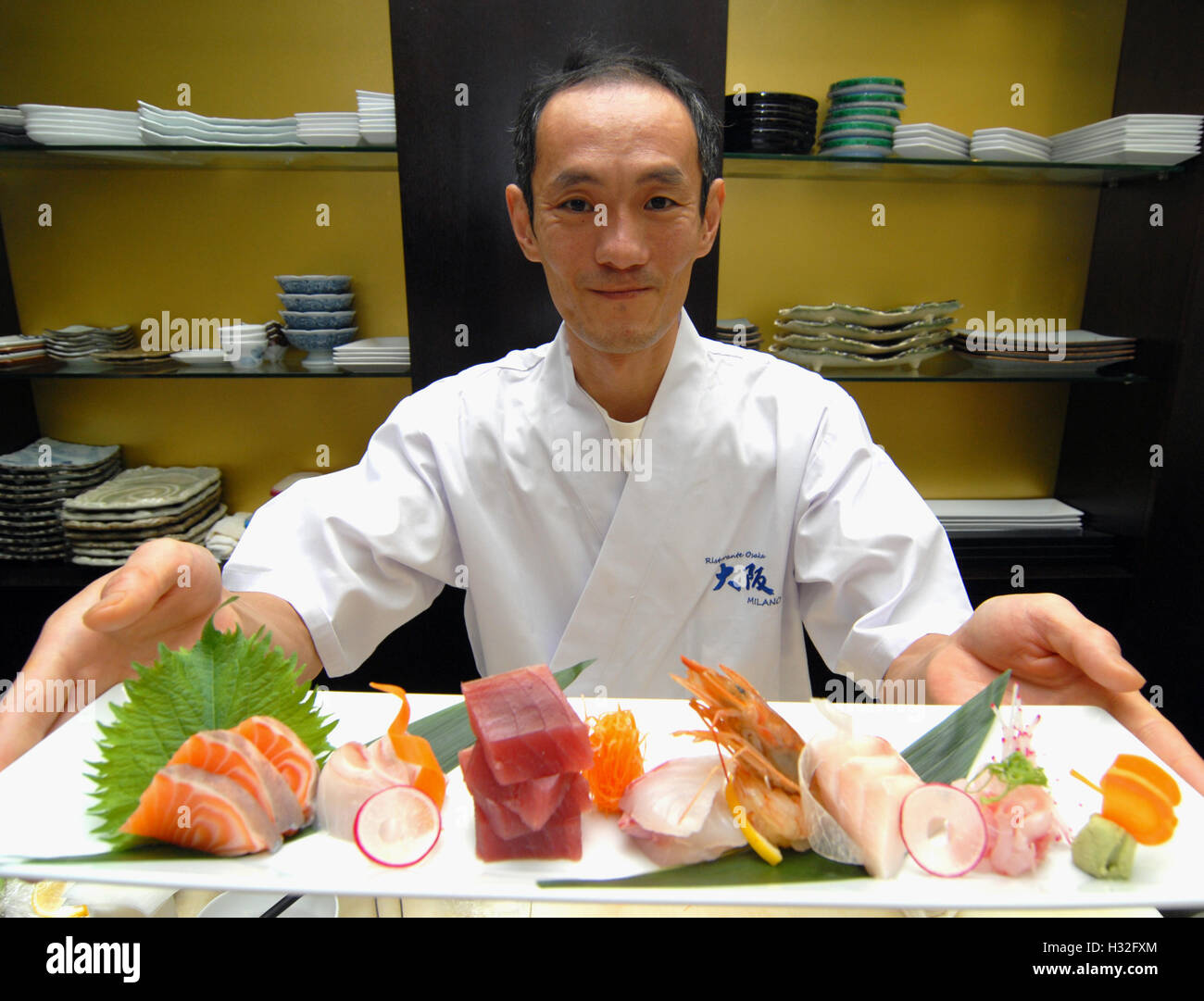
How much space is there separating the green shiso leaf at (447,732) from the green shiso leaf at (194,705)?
10cm

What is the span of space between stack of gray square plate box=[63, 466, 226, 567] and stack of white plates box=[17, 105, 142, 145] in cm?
92

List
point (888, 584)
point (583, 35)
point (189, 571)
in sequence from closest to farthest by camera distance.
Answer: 1. point (189, 571)
2. point (888, 584)
3. point (583, 35)

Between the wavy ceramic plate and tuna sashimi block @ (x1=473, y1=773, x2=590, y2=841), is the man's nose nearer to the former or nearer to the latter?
tuna sashimi block @ (x1=473, y1=773, x2=590, y2=841)

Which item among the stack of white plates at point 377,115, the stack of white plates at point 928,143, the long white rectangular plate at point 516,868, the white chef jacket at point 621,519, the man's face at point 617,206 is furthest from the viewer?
the stack of white plates at point 928,143

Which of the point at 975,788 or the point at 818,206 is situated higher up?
the point at 818,206

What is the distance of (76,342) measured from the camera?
7.45 feet

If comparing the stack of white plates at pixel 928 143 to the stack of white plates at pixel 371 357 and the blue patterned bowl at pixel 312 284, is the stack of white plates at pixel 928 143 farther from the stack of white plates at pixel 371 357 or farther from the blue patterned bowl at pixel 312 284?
the blue patterned bowl at pixel 312 284

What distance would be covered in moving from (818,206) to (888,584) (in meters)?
1.56

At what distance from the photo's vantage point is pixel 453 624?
2250mm

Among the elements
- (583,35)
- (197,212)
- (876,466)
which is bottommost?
(876,466)

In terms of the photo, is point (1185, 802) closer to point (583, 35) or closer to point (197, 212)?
point (583, 35)

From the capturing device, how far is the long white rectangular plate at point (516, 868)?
25.2 inches

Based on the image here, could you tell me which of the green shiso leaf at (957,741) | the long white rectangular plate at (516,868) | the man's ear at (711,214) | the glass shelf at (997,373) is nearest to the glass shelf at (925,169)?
the glass shelf at (997,373)

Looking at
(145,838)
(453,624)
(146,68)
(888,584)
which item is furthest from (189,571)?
(146,68)
